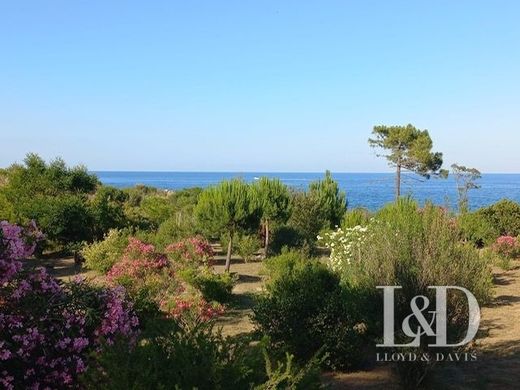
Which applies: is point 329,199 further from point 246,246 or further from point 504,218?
point 504,218

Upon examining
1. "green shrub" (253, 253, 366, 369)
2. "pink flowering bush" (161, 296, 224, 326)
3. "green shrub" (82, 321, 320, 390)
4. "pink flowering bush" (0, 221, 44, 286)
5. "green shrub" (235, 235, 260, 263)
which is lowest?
"green shrub" (235, 235, 260, 263)

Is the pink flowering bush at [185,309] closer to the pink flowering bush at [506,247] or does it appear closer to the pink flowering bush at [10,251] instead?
the pink flowering bush at [10,251]

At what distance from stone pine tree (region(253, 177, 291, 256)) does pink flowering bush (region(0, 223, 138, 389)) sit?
55.5 ft

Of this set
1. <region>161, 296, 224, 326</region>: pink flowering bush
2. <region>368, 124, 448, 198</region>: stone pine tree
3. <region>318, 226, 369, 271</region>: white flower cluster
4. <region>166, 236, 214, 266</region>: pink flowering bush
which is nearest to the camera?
<region>161, 296, 224, 326</region>: pink flowering bush

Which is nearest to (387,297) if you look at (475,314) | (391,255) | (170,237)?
(391,255)

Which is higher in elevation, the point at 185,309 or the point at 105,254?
the point at 185,309

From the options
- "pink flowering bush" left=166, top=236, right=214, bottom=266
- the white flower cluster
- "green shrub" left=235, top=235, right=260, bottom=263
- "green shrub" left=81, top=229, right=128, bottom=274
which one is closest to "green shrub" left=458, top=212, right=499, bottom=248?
"green shrub" left=235, top=235, right=260, bottom=263

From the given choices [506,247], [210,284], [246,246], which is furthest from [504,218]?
[210,284]

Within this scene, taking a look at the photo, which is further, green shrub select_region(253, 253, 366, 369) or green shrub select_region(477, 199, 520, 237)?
green shrub select_region(477, 199, 520, 237)

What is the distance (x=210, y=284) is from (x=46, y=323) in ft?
27.7

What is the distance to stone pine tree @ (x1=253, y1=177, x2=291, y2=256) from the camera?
21.8 m

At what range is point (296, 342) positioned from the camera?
7.48 meters

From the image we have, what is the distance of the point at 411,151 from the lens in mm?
36875

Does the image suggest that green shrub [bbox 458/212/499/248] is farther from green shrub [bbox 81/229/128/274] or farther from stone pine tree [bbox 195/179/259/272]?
green shrub [bbox 81/229/128/274]
